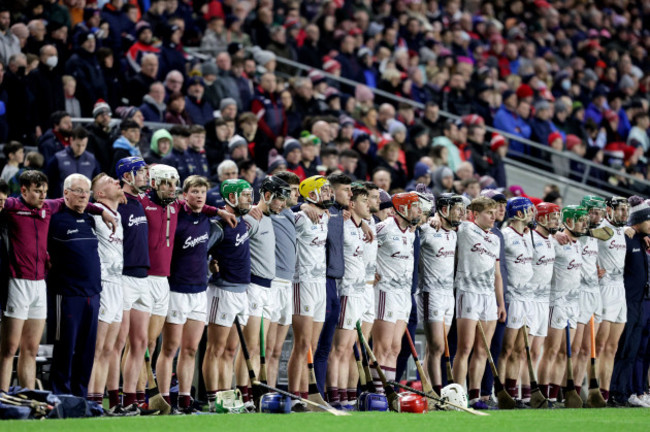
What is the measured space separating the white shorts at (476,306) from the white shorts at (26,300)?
17.0 feet

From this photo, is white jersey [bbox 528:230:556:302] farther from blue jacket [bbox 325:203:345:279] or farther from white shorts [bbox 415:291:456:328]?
blue jacket [bbox 325:203:345:279]

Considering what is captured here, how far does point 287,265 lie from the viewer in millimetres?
12438

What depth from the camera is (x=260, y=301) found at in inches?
475

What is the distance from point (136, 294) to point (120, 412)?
1.12 metres

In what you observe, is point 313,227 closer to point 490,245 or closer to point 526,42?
point 490,245

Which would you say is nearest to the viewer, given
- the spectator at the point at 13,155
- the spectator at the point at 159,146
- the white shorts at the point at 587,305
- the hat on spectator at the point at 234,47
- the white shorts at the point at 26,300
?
the white shorts at the point at 26,300

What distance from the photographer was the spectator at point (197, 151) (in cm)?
1521

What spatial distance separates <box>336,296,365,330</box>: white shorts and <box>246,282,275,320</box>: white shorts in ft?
2.96

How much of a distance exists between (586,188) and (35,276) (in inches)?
543

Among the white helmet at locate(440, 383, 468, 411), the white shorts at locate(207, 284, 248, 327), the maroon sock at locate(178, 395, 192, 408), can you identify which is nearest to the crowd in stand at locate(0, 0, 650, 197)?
the white shorts at locate(207, 284, 248, 327)

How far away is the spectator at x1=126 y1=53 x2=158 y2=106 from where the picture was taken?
17.0 metres

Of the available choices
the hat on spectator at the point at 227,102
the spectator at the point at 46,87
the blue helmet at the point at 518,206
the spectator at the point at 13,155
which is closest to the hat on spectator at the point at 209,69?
the hat on spectator at the point at 227,102

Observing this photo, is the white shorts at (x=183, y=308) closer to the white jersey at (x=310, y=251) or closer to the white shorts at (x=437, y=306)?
the white jersey at (x=310, y=251)

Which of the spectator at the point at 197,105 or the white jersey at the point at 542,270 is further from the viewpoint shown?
the spectator at the point at 197,105
